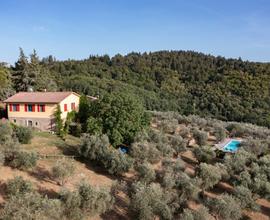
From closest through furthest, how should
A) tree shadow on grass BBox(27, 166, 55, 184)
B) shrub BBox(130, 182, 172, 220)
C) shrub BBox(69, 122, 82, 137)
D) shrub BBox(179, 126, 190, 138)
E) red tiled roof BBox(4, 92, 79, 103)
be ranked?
1. shrub BBox(130, 182, 172, 220)
2. tree shadow on grass BBox(27, 166, 55, 184)
3. shrub BBox(69, 122, 82, 137)
4. red tiled roof BBox(4, 92, 79, 103)
5. shrub BBox(179, 126, 190, 138)

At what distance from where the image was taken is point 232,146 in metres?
35.7

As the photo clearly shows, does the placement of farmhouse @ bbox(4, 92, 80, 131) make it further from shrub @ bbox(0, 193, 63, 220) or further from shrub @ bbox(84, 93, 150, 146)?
shrub @ bbox(0, 193, 63, 220)

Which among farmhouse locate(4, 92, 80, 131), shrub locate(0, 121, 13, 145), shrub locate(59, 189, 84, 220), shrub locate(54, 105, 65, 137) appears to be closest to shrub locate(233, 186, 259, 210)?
shrub locate(59, 189, 84, 220)

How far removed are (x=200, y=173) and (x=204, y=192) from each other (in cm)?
147

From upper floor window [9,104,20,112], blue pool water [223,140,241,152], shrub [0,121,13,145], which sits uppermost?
upper floor window [9,104,20,112]

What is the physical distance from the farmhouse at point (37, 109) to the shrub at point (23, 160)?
12.8m

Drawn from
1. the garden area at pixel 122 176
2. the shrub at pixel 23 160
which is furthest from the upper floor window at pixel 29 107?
the shrub at pixel 23 160

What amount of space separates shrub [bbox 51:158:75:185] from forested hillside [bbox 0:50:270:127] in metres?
27.3

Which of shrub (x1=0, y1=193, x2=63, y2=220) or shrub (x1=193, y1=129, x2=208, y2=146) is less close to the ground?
shrub (x1=0, y1=193, x2=63, y2=220)

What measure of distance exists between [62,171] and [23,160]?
3.08 m

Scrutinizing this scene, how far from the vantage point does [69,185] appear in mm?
19766

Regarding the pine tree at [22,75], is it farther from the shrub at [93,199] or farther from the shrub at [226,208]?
the shrub at [226,208]

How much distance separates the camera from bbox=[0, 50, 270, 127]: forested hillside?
229ft

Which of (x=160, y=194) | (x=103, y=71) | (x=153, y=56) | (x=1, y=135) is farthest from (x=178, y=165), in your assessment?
(x=153, y=56)
